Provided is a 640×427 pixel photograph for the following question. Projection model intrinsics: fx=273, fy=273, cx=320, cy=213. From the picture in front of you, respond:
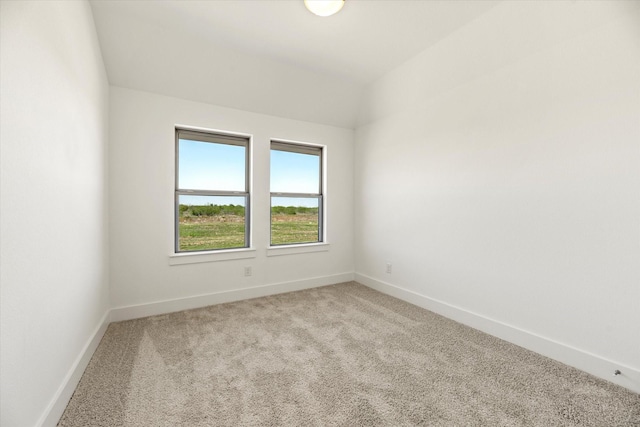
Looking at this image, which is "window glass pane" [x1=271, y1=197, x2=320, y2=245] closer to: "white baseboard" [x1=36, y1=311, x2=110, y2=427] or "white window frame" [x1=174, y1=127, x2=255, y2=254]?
"white window frame" [x1=174, y1=127, x2=255, y2=254]

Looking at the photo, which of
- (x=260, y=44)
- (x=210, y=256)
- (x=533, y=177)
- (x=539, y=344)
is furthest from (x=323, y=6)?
(x=539, y=344)

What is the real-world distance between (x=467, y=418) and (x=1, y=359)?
2135mm

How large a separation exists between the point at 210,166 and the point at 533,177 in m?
3.31

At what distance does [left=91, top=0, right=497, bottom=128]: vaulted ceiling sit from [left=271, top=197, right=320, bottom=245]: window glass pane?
128 centimetres

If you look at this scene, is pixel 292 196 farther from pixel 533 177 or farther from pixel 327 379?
pixel 533 177

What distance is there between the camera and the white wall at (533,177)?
5.91 feet

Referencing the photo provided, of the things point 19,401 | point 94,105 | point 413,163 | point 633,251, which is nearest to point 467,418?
point 633,251

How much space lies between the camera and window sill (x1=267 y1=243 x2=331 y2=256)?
3.59 metres

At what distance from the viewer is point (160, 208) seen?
116 inches

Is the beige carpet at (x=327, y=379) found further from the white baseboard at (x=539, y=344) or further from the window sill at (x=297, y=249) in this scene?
the window sill at (x=297, y=249)

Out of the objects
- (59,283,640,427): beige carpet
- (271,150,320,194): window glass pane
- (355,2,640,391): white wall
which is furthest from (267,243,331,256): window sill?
(355,2,640,391): white wall

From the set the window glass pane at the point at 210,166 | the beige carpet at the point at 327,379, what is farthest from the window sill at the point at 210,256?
the window glass pane at the point at 210,166

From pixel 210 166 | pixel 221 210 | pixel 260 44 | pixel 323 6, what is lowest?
pixel 221 210

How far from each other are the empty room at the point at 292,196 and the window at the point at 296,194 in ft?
0.18
